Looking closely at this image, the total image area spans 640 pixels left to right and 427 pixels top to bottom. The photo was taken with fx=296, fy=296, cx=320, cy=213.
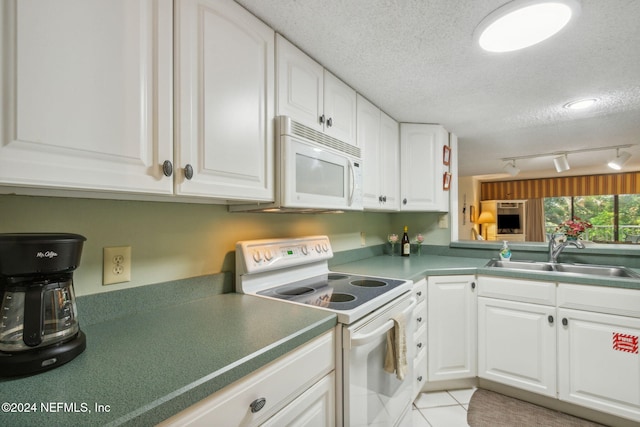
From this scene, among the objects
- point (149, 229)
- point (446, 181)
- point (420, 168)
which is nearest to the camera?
point (149, 229)

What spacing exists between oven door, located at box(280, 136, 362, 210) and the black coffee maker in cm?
76

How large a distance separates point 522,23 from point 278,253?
4.88 ft

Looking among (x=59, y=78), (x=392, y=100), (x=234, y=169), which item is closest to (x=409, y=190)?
(x=392, y=100)

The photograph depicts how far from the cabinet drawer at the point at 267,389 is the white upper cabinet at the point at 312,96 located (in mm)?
974

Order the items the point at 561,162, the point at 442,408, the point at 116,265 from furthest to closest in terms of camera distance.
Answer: the point at 561,162
the point at 442,408
the point at 116,265

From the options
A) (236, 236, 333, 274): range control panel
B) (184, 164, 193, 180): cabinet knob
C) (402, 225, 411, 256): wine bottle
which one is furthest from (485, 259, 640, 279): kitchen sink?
(184, 164, 193, 180): cabinet knob

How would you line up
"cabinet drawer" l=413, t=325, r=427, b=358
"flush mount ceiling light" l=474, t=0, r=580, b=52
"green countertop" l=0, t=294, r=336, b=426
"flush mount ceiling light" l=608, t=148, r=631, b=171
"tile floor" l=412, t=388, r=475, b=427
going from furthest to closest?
"flush mount ceiling light" l=608, t=148, r=631, b=171 → "cabinet drawer" l=413, t=325, r=427, b=358 → "tile floor" l=412, t=388, r=475, b=427 → "flush mount ceiling light" l=474, t=0, r=580, b=52 → "green countertop" l=0, t=294, r=336, b=426

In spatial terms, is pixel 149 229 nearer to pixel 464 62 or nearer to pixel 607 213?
pixel 464 62

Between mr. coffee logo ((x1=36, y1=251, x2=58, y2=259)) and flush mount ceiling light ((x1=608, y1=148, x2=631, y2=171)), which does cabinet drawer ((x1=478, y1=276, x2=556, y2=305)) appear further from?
flush mount ceiling light ((x1=608, y1=148, x2=631, y2=171))

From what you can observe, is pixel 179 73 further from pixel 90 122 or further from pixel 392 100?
pixel 392 100

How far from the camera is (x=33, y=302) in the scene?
659 mm

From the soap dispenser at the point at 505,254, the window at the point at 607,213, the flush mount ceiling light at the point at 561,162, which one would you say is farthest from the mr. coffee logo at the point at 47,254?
the window at the point at 607,213

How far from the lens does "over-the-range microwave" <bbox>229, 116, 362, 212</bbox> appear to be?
4.19ft

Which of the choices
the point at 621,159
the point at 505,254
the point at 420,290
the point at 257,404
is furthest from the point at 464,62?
the point at 621,159
